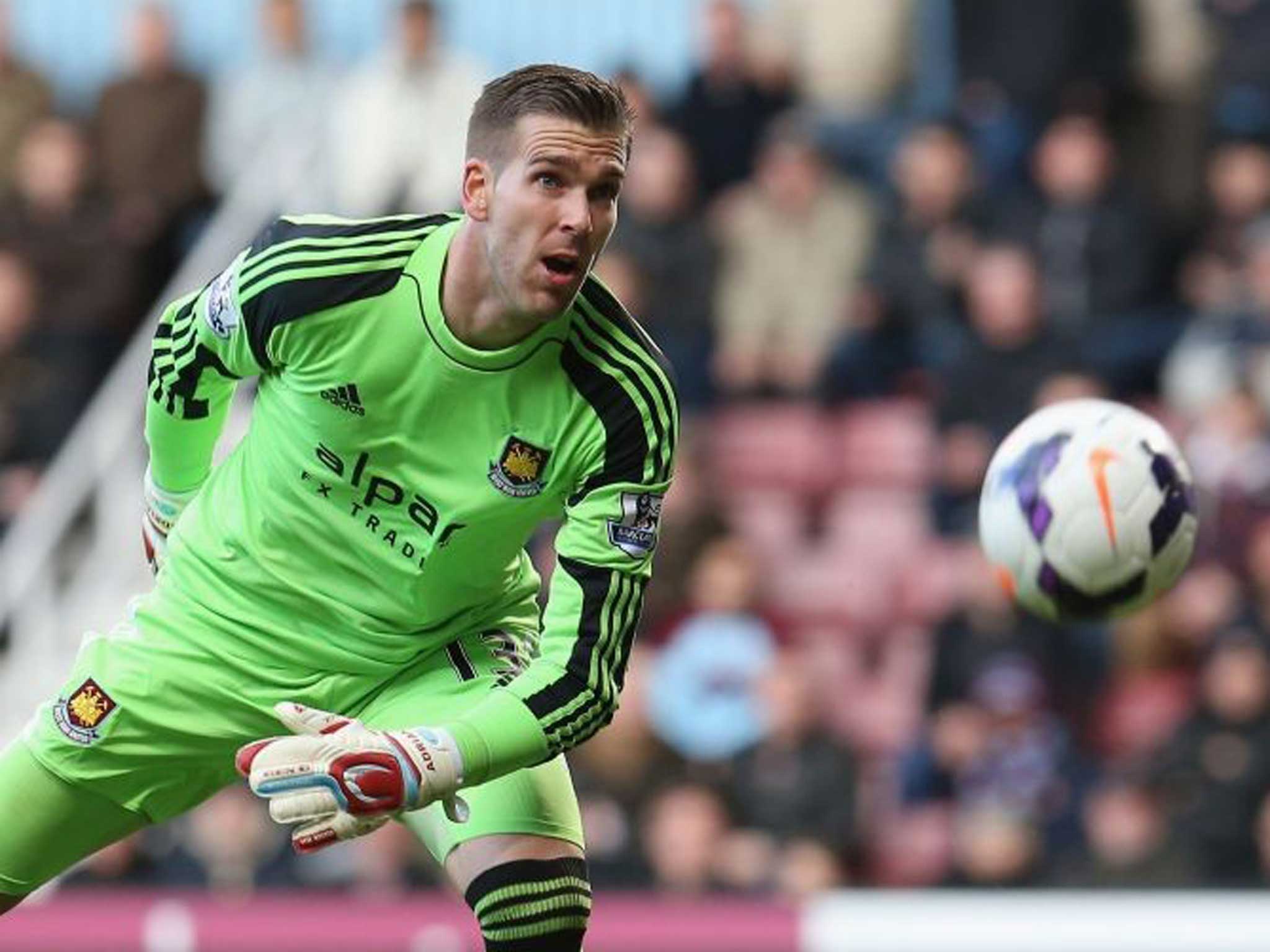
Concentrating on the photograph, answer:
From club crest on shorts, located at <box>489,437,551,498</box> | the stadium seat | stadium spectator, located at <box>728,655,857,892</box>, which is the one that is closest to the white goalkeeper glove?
club crest on shorts, located at <box>489,437,551,498</box>

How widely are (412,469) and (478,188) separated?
64cm

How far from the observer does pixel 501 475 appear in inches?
234

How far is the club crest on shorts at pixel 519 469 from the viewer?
5.92m

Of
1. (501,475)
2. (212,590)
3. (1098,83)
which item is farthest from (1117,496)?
(1098,83)

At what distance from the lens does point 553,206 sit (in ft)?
18.4

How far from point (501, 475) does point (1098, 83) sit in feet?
25.6

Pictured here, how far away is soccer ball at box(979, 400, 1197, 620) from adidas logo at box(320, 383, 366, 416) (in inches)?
72.4

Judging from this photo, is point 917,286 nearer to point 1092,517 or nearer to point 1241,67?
point 1241,67

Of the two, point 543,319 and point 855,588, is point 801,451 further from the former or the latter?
point 543,319

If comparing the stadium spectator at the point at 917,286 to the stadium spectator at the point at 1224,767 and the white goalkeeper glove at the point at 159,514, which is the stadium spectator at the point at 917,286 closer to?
the stadium spectator at the point at 1224,767

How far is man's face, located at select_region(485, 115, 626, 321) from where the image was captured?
561 cm

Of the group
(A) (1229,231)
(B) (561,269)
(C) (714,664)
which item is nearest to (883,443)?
(C) (714,664)

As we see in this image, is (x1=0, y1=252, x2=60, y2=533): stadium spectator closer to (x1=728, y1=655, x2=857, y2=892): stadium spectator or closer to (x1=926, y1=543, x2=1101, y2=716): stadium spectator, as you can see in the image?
(x1=728, y1=655, x2=857, y2=892): stadium spectator

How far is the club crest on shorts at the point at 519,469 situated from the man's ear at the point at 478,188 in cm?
49
